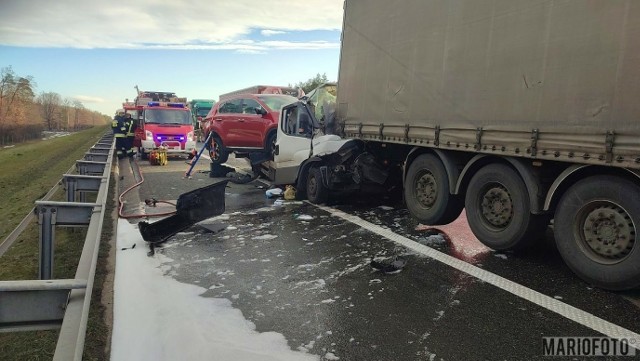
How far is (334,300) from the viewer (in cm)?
406

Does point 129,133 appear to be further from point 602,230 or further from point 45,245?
point 602,230

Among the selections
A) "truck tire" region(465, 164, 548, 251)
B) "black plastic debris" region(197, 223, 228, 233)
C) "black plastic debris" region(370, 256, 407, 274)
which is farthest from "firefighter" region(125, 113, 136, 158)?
"truck tire" region(465, 164, 548, 251)

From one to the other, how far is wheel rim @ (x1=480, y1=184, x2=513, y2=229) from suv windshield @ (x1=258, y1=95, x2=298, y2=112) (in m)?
7.67

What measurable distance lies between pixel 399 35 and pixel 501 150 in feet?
8.57

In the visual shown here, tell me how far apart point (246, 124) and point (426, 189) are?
7.18m

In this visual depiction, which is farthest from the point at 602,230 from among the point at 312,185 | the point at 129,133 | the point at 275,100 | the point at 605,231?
the point at 129,133

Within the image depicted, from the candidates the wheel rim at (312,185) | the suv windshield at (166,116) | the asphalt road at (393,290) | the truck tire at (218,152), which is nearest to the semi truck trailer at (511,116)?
the asphalt road at (393,290)

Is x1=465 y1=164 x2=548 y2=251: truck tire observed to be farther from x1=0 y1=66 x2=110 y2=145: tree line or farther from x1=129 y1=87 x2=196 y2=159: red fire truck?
x1=0 y1=66 x2=110 y2=145: tree line

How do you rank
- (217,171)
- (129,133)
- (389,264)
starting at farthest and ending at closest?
(129,133)
(217,171)
(389,264)

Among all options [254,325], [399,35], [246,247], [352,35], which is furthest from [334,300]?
[352,35]

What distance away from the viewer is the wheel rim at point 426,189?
20.8 ft

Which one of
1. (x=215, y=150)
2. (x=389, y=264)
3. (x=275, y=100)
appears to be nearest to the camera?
(x=389, y=264)

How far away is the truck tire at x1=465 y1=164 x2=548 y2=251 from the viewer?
16.0 ft

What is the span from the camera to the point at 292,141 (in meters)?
9.29
